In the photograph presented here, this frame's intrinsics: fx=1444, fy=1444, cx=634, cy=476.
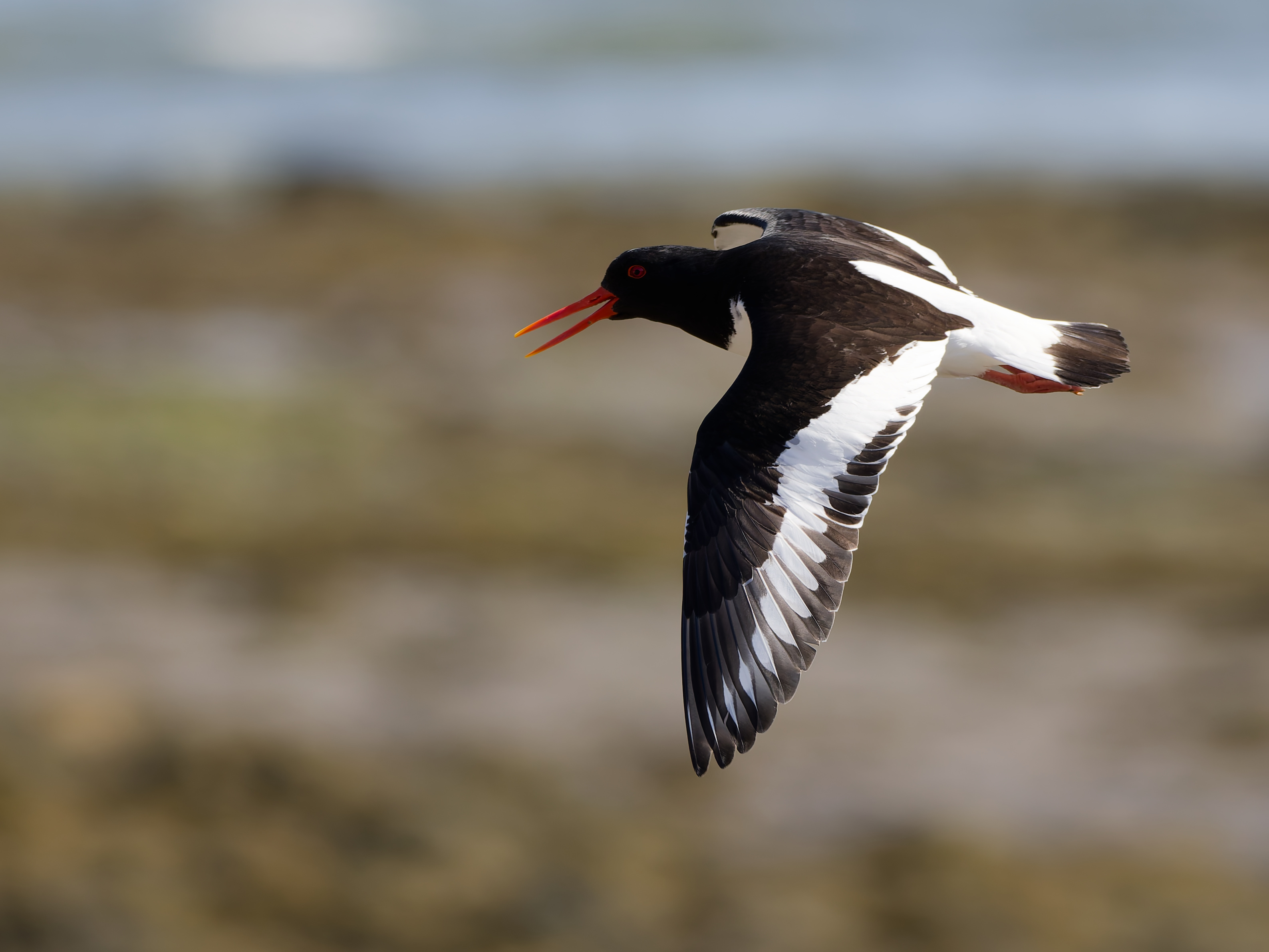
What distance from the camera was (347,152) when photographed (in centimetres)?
3478

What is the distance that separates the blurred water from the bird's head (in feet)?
88.5

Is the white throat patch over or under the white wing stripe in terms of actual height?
over

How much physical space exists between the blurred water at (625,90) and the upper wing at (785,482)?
27659 millimetres

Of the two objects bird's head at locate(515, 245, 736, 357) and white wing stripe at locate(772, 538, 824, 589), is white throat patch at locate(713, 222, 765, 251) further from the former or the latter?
white wing stripe at locate(772, 538, 824, 589)

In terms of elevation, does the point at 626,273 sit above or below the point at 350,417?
above

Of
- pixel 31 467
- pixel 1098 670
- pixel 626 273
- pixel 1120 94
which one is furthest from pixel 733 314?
pixel 1120 94

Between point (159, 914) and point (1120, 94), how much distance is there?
37.5 meters

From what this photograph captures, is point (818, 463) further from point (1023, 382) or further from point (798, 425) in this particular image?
point (1023, 382)

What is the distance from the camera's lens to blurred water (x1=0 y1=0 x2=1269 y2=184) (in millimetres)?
33906

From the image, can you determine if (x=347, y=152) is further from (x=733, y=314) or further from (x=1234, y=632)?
(x=733, y=314)

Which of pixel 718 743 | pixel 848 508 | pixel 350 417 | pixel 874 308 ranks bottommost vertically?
pixel 350 417

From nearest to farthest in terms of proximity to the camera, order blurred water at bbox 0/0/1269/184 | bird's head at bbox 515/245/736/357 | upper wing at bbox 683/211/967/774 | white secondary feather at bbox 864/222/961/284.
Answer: upper wing at bbox 683/211/967/774
bird's head at bbox 515/245/736/357
white secondary feather at bbox 864/222/961/284
blurred water at bbox 0/0/1269/184

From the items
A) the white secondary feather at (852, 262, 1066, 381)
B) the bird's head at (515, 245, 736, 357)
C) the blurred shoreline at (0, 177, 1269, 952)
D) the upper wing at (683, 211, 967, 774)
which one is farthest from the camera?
the blurred shoreline at (0, 177, 1269, 952)

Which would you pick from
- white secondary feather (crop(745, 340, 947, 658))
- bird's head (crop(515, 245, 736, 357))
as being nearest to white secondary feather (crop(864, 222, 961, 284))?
bird's head (crop(515, 245, 736, 357))
